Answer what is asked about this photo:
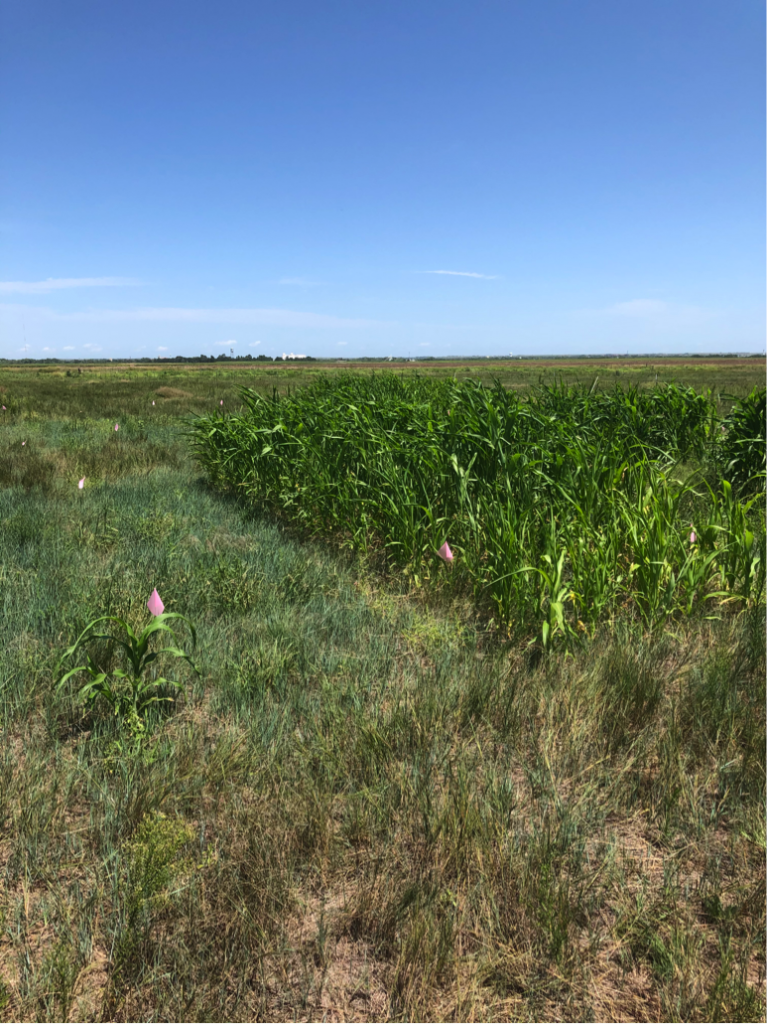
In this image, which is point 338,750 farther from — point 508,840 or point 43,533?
point 43,533

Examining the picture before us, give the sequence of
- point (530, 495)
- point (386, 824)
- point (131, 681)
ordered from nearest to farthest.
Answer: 1. point (386, 824)
2. point (131, 681)
3. point (530, 495)

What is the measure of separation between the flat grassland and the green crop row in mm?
298

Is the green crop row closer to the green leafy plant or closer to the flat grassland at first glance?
the flat grassland

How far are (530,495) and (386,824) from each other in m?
2.85

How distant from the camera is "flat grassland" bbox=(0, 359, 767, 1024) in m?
1.51

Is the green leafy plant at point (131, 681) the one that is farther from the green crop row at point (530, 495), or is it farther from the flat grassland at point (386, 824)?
the green crop row at point (530, 495)

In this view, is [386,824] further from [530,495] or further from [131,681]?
[530,495]

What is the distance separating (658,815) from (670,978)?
2.06ft

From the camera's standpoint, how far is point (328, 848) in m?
1.87

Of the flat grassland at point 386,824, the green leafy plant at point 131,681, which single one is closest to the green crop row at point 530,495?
the flat grassland at point 386,824

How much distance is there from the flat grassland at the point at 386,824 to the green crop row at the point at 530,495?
0.30 metres

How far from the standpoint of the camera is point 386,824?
196 centimetres

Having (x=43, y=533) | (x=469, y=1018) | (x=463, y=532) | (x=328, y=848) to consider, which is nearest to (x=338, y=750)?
(x=328, y=848)

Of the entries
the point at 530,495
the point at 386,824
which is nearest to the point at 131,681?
the point at 386,824
